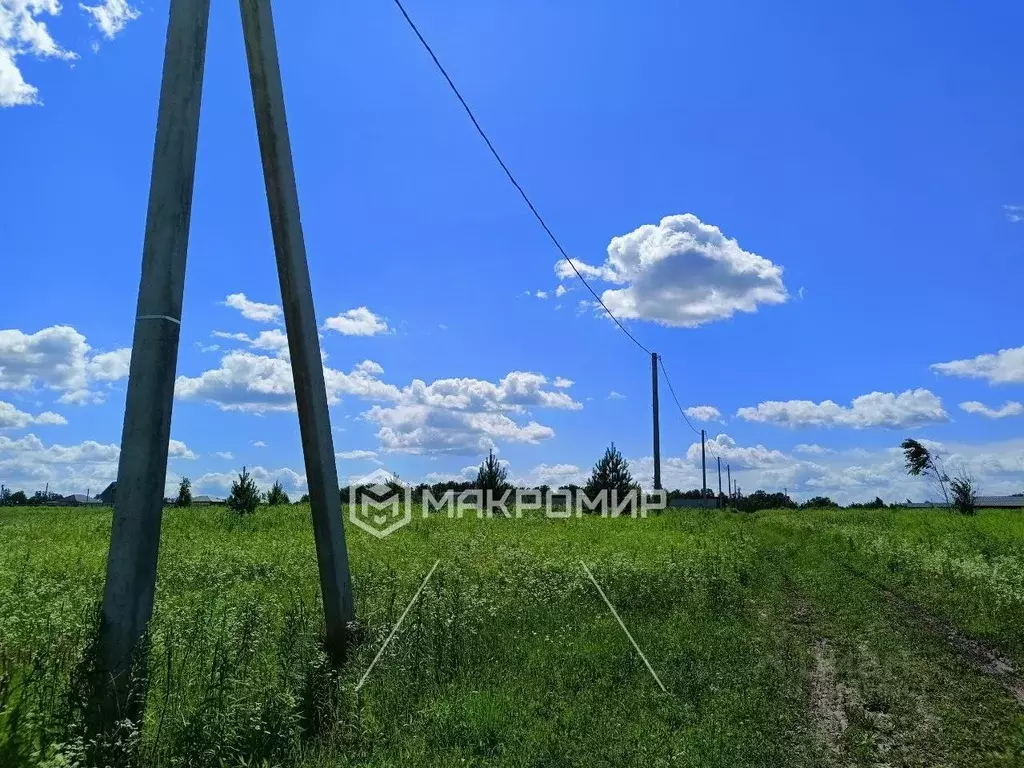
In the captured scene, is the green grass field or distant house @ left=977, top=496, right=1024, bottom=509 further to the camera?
distant house @ left=977, top=496, right=1024, bottom=509

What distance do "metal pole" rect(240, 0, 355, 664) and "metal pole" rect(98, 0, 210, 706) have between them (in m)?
1.06

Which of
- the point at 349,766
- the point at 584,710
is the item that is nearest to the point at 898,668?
the point at 584,710

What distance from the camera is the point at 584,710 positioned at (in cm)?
613

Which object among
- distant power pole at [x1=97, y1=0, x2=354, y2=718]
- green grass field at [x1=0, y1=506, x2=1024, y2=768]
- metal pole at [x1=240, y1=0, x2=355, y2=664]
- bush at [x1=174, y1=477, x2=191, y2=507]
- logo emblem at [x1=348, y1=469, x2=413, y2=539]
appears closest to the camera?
distant power pole at [x1=97, y1=0, x2=354, y2=718]

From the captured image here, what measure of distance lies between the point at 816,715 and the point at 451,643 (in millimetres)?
3733

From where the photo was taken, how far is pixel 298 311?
20.7ft

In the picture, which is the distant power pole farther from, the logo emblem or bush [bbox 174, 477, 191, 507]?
bush [bbox 174, 477, 191, 507]

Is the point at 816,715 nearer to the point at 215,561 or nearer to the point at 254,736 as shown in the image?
the point at 254,736

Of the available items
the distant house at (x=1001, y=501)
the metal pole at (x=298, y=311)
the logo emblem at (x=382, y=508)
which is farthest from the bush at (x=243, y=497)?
the distant house at (x=1001, y=501)

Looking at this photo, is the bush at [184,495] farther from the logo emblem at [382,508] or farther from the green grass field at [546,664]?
the green grass field at [546,664]

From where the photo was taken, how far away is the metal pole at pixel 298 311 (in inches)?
248

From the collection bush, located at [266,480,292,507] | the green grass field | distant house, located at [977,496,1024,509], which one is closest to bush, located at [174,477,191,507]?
bush, located at [266,480,292,507]

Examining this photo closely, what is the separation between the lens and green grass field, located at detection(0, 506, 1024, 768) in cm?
506

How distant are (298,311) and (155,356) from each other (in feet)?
5.55
